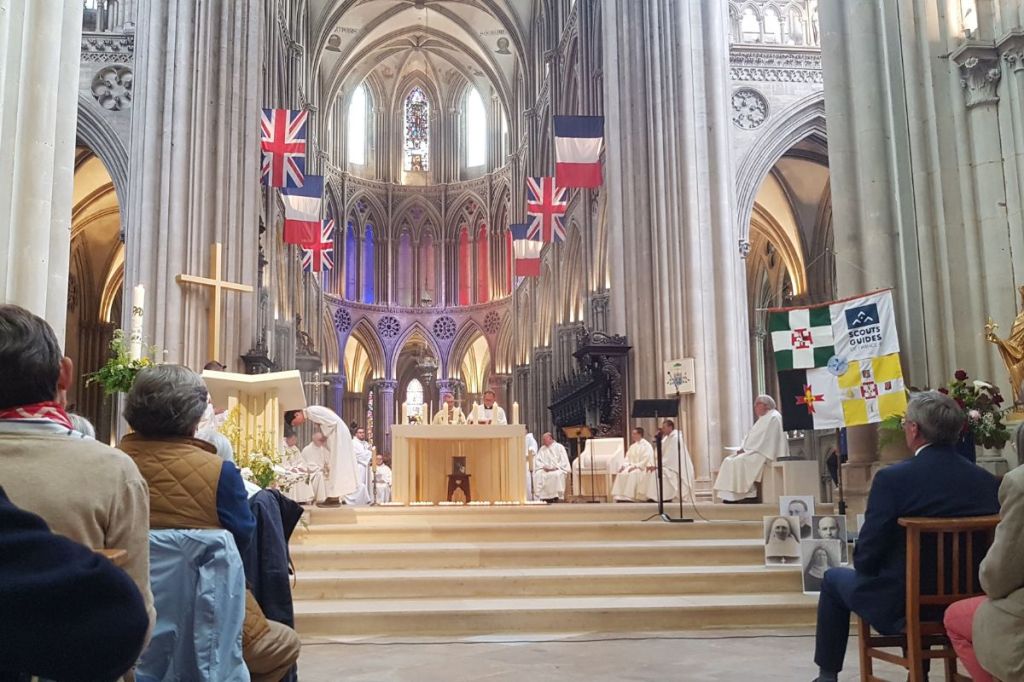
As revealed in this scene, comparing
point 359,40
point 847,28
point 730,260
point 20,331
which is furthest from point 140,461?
point 359,40

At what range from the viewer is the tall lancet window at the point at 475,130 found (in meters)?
37.8

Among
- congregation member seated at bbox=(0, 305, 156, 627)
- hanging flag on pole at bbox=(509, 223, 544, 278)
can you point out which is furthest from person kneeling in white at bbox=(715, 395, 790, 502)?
hanging flag on pole at bbox=(509, 223, 544, 278)

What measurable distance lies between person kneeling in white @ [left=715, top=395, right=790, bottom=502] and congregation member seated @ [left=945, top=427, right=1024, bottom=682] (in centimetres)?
817

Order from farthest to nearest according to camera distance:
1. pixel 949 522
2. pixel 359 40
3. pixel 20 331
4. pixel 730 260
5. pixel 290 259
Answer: pixel 359 40 < pixel 290 259 < pixel 730 260 < pixel 949 522 < pixel 20 331

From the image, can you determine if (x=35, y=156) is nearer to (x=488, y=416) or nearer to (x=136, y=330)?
(x=136, y=330)

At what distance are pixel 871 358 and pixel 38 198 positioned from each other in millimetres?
6052

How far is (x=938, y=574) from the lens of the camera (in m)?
3.46

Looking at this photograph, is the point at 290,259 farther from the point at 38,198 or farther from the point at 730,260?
the point at 38,198

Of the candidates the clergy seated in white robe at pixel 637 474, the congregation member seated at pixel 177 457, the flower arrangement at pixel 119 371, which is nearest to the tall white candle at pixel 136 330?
the flower arrangement at pixel 119 371

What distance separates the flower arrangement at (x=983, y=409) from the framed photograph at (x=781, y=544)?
1461mm

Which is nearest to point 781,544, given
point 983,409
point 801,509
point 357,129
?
point 801,509

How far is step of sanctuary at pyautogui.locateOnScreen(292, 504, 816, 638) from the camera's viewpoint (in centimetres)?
603

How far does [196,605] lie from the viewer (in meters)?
2.96

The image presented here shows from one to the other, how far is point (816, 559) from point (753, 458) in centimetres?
479
